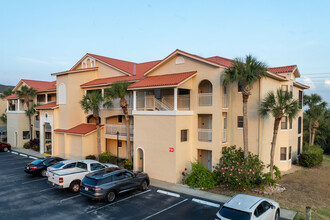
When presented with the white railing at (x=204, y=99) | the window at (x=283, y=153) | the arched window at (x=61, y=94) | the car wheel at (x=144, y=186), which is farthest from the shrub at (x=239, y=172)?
the arched window at (x=61, y=94)

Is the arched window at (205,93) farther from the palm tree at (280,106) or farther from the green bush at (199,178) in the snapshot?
the green bush at (199,178)

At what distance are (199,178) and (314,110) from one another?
789 inches

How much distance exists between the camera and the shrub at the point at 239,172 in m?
15.1

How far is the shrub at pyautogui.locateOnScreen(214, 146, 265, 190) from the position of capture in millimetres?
15062

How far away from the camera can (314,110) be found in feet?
92.0

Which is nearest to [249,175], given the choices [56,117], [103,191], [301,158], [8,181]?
[103,191]

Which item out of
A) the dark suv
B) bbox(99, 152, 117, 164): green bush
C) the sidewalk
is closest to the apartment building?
the sidewalk

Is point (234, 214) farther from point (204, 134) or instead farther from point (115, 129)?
point (115, 129)

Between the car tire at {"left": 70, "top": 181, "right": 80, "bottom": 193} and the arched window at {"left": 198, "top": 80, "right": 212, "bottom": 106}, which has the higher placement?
the arched window at {"left": 198, "top": 80, "right": 212, "bottom": 106}

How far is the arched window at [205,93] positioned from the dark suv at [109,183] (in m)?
7.61

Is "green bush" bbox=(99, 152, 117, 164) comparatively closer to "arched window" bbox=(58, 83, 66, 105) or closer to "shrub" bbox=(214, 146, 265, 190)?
"arched window" bbox=(58, 83, 66, 105)

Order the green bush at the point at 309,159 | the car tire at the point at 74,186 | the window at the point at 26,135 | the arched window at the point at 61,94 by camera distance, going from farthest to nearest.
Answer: the window at the point at 26,135 → the arched window at the point at 61,94 → the green bush at the point at 309,159 → the car tire at the point at 74,186

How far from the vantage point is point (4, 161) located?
80.2 feet

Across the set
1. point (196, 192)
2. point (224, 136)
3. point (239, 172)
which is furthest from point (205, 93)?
point (196, 192)
